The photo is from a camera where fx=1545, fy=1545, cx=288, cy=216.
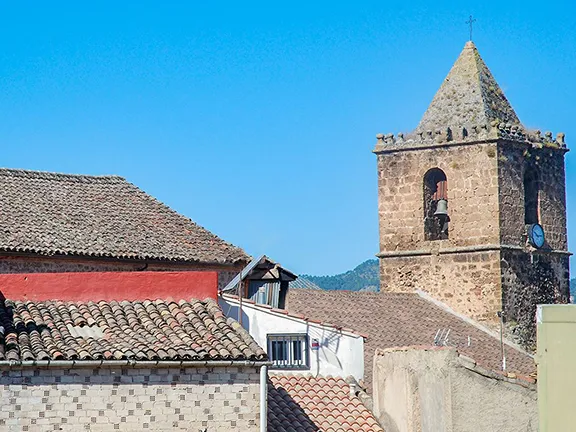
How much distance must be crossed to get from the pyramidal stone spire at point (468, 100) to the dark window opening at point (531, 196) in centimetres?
162

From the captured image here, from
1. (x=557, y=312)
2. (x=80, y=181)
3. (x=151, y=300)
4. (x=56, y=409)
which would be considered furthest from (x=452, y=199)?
(x=557, y=312)

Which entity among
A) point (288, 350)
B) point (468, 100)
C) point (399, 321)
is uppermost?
point (468, 100)

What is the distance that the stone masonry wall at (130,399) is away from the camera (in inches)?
713

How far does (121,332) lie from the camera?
763 inches

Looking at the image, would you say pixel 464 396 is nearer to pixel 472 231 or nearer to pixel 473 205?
pixel 472 231

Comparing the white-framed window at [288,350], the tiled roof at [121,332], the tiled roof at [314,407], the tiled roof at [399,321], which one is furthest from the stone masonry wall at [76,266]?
the tiled roof at [399,321]

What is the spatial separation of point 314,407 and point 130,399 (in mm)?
4807

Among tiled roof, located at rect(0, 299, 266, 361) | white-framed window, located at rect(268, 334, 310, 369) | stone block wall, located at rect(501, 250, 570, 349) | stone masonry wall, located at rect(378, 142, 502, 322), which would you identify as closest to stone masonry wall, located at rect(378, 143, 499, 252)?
stone masonry wall, located at rect(378, 142, 502, 322)

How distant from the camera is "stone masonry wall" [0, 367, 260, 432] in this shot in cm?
1811

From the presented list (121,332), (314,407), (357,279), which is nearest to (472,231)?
(314,407)

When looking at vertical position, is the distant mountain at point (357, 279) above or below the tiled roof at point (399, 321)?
above

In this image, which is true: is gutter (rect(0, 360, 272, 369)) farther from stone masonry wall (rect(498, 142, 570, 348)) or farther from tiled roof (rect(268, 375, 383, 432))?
stone masonry wall (rect(498, 142, 570, 348))

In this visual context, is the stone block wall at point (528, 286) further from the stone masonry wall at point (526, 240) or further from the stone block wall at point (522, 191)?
the stone block wall at point (522, 191)

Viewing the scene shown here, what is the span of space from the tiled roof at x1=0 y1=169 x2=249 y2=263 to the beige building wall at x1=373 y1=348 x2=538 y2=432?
8.78 metres
